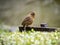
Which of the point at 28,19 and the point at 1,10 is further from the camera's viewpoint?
the point at 1,10

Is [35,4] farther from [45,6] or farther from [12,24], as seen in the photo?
[12,24]

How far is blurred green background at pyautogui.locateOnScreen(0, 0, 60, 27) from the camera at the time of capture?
8.64m

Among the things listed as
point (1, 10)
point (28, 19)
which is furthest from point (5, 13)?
point (28, 19)

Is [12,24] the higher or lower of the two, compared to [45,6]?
lower

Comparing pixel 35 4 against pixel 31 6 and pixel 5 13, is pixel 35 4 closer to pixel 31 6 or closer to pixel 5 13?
pixel 31 6

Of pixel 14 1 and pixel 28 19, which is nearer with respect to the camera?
pixel 28 19

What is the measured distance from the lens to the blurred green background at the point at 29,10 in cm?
864

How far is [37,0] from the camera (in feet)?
29.1

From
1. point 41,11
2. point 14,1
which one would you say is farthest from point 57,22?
point 14,1

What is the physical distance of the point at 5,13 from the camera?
884 cm

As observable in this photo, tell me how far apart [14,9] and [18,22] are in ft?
2.11

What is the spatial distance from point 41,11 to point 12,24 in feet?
4.46

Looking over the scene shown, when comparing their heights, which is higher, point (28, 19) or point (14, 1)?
point (14, 1)

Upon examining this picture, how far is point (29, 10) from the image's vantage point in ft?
28.6
